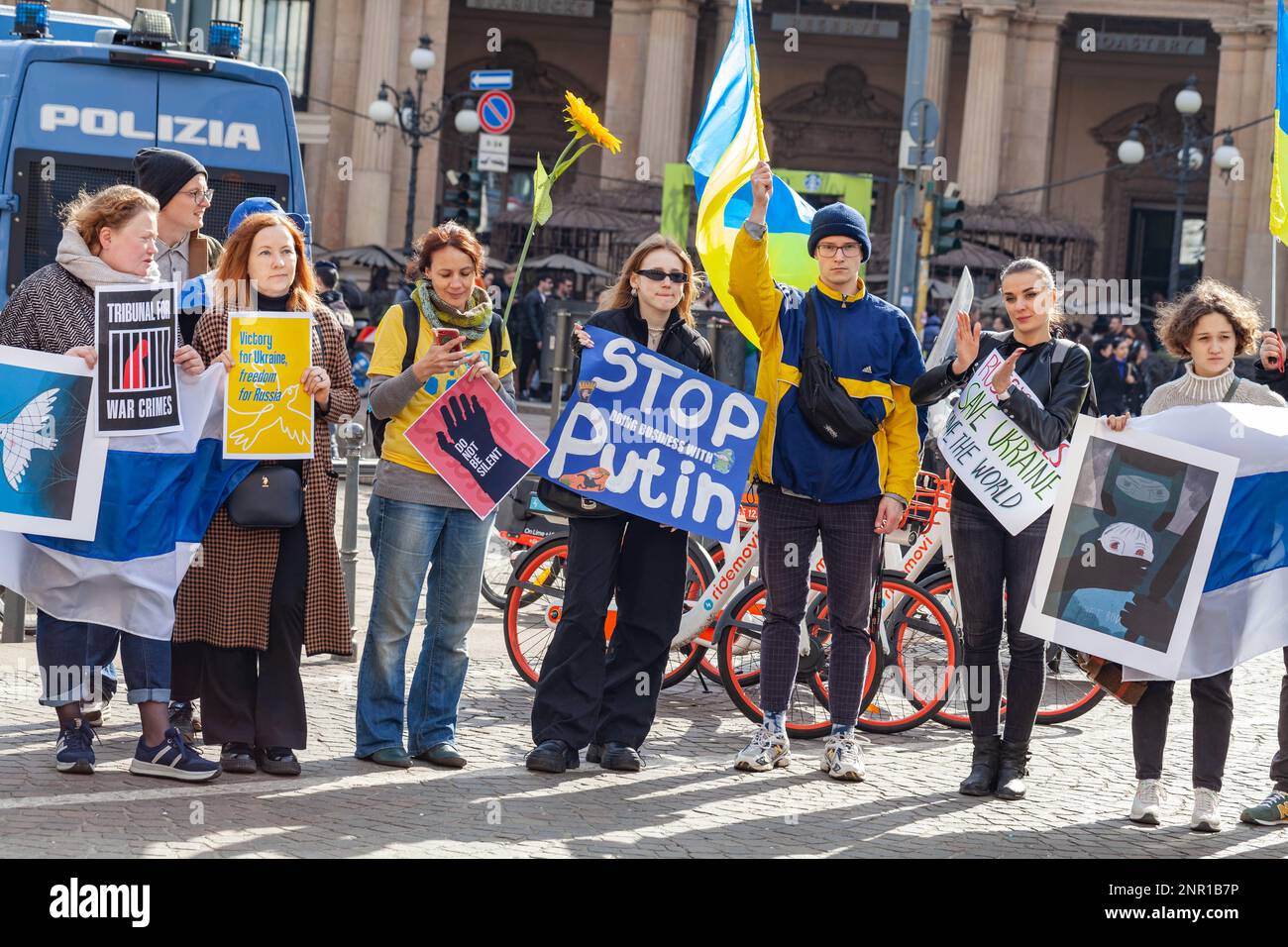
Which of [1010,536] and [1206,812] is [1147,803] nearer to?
[1206,812]

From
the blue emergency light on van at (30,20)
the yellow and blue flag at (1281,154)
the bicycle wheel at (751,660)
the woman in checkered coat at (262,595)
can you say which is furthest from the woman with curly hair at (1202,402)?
the blue emergency light on van at (30,20)

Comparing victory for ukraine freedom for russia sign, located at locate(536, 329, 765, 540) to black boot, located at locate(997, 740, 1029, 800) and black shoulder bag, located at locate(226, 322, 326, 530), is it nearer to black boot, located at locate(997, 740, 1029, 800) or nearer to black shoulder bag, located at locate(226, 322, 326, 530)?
black shoulder bag, located at locate(226, 322, 326, 530)

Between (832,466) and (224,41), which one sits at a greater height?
(224,41)

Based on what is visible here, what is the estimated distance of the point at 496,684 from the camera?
859cm

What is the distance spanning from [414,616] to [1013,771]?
7.42ft

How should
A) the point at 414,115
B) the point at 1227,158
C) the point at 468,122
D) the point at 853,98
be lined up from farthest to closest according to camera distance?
the point at 853,98 < the point at 414,115 < the point at 1227,158 < the point at 468,122

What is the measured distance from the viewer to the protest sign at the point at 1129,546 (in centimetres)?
647

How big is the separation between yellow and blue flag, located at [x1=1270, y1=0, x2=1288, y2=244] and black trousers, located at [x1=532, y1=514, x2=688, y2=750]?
11.2 feet

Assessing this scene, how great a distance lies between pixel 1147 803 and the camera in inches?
259

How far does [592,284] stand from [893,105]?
1396cm

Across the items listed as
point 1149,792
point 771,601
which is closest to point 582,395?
point 771,601

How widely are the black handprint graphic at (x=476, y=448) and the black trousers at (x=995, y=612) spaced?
166 centimetres

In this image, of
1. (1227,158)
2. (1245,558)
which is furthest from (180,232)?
(1227,158)

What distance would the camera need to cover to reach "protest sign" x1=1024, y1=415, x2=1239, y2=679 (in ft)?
21.2
